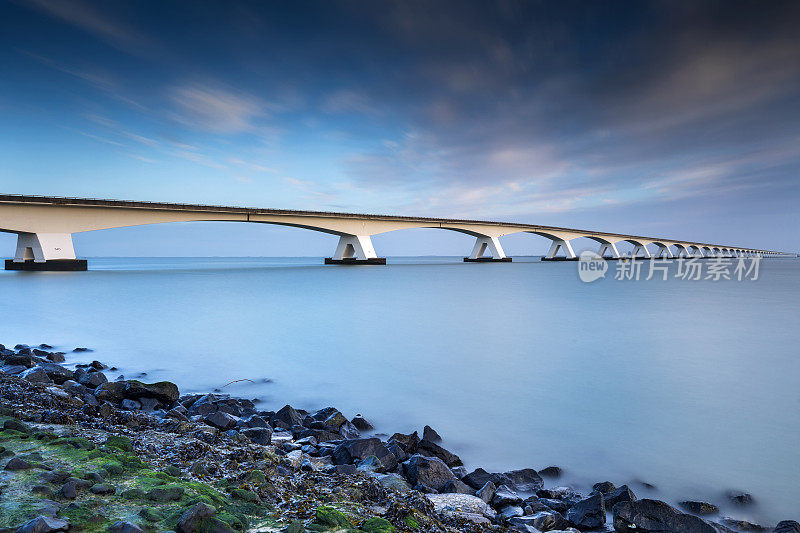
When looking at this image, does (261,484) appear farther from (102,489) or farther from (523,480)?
(523,480)

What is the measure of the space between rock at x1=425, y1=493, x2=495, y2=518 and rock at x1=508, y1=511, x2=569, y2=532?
189 mm

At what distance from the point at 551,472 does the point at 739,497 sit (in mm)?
1442

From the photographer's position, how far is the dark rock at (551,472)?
3842 mm

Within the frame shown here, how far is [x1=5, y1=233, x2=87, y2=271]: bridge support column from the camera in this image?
31.6 m

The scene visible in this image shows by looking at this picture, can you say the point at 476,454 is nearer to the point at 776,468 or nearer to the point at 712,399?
the point at 776,468

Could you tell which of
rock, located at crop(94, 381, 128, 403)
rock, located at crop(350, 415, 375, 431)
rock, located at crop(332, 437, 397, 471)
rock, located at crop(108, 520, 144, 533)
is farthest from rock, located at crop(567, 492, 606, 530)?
rock, located at crop(94, 381, 128, 403)

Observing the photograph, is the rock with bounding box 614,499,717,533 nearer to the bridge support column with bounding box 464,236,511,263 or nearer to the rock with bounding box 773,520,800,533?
the rock with bounding box 773,520,800,533

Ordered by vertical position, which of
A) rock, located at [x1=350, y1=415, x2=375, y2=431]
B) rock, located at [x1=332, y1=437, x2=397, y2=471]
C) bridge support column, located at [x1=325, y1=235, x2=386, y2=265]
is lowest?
rock, located at [x1=350, y1=415, x2=375, y2=431]

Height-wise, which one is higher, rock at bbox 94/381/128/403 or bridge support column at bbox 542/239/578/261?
bridge support column at bbox 542/239/578/261

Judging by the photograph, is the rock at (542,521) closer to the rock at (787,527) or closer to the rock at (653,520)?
the rock at (653,520)

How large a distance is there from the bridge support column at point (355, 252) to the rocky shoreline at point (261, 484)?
47421 mm

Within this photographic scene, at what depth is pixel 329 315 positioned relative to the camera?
1470 centimetres

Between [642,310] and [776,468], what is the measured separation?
13520 millimetres

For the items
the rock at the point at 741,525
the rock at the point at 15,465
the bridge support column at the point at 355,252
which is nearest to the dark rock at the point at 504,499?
the rock at the point at 741,525
